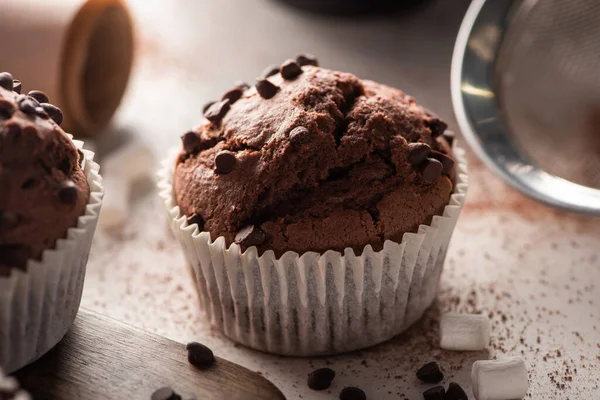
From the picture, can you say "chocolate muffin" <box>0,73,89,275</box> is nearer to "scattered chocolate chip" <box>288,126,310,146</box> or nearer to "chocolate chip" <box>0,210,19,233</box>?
"chocolate chip" <box>0,210,19,233</box>

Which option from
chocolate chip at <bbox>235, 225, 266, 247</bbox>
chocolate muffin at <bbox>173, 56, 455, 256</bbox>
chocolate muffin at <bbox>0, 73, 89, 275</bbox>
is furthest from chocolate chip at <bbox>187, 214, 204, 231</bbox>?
chocolate muffin at <bbox>0, 73, 89, 275</bbox>

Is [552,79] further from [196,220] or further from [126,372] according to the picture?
[126,372]

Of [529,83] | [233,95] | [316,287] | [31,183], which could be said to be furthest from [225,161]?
[529,83]

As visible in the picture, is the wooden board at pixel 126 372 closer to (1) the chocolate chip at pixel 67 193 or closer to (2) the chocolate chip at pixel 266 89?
(1) the chocolate chip at pixel 67 193

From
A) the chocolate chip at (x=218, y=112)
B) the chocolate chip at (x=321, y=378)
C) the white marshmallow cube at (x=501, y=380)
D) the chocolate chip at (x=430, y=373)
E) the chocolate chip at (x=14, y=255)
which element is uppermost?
the chocolate chip at (x=218, y=112)

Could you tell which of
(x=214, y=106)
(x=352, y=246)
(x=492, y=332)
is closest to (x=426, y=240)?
(x=352, y=246)

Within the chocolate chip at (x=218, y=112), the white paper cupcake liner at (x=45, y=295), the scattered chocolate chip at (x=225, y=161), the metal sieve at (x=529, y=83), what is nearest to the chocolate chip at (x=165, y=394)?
the white paper cupcake liner at (x=45, y=295)

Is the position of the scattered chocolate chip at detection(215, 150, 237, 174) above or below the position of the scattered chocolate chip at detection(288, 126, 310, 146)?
below
